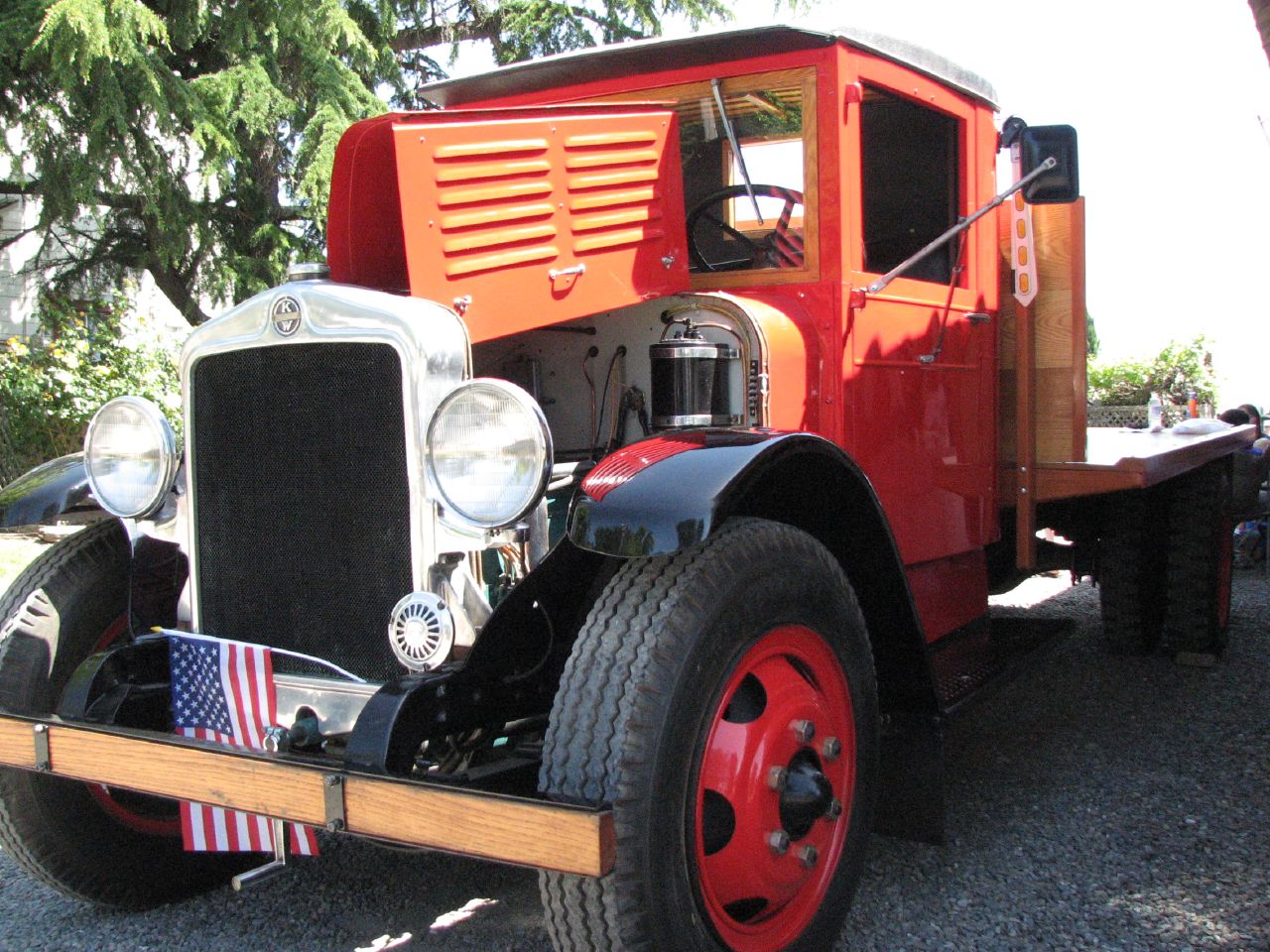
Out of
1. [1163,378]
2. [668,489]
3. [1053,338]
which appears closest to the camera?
[668,489]

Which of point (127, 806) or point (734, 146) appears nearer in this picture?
point (127, 806)

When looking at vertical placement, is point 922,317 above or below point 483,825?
above

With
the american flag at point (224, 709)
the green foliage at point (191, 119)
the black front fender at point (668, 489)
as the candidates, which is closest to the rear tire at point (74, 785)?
the american flag at point (224, 709)

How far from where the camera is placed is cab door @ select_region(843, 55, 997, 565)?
10.7 feet

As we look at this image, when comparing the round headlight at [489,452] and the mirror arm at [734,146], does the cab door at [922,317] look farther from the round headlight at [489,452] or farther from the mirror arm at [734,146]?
the round headlight at [489,452]

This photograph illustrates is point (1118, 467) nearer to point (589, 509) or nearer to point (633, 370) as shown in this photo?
point (633, 370)

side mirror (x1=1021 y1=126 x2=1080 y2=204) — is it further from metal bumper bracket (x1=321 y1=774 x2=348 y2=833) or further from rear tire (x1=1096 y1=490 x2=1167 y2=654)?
metal bumper bracket (x1=321 y1=774 x2=348 y2=833)

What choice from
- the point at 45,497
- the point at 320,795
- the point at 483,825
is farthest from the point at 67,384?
the point at 483,825

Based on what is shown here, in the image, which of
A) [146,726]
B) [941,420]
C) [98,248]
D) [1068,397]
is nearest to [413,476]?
[146,726]

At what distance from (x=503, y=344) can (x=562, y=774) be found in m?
1.52

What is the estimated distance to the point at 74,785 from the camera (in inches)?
109

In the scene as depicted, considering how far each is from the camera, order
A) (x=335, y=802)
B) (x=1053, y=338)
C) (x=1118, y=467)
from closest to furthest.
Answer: (x=335, y=802), (x=1118, y=467), (x=1053, y=338)

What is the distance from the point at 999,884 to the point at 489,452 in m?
1.82

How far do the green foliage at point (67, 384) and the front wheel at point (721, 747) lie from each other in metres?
8.50
